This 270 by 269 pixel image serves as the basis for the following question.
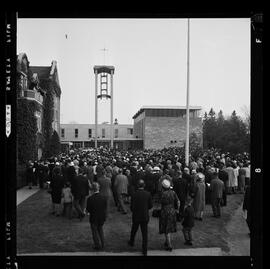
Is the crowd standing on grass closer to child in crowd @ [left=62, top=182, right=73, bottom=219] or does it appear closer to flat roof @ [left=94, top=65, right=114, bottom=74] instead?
child in crowd @ [left=62, top=182, right=73, bottom=219]

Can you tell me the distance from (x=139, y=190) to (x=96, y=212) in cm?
121

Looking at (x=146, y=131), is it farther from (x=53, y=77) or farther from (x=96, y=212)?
(x=96, y=212)

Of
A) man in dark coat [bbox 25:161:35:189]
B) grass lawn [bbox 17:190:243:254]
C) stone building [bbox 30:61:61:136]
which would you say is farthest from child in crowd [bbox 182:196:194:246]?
man in dark coat [bbox 25:161:35:189]

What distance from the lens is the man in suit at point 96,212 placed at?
7164 mm

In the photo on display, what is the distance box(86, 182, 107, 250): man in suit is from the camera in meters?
7.16

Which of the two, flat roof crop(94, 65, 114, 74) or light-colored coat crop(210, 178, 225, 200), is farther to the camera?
light-colored coat crop(210, 178, 225, 200)

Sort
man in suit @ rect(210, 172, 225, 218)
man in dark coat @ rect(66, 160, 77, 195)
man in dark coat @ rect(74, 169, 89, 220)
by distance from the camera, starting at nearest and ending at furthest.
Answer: man in dark coat @ rect(74, 169, 89, 220)
man in dark coat @ rect(66, 160, 77, 195)
man in suit @ rect(210, 172, 225, 218)

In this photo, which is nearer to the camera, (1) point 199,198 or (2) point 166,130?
(1) point 199,198

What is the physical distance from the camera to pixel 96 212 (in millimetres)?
7254

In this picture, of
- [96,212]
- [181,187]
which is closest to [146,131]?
[181,187]

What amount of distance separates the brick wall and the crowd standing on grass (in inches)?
108
